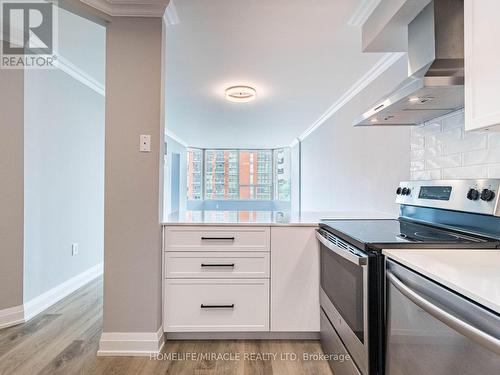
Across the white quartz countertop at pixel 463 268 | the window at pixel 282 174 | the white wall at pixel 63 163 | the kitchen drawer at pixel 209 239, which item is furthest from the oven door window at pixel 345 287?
the window at pixel 282 174

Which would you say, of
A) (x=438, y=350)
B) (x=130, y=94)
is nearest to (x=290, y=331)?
(x=438, y=350)

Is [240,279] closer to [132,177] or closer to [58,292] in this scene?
[132,177]

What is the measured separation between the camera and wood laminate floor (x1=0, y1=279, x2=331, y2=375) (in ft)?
5.82

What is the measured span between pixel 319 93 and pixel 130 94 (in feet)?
8.04

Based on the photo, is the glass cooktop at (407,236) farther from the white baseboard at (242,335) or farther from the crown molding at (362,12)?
the crown molding at (362,12)

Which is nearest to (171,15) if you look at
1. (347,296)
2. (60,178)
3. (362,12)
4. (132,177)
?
(132,177)

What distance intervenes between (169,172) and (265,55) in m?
5.08

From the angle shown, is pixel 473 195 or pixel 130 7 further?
pixel 130 7

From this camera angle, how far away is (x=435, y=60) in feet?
4.53

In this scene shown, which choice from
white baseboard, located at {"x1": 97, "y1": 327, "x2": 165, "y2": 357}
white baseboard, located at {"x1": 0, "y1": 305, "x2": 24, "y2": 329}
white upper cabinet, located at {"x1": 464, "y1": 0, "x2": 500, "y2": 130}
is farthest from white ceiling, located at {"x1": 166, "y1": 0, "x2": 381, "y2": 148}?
white baseboard, located at {"x1": 0, "y1": 305, "x2": 24, "y2": 329}

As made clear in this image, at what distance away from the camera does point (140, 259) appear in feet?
6.46

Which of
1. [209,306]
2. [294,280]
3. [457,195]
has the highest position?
[457,195]

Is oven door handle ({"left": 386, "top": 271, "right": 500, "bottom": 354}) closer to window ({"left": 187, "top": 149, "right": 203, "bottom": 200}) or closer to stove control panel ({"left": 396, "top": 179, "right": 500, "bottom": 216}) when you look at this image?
stove control panel ({"left": 396, "top": 179, "right": 500, "bottom": 216})

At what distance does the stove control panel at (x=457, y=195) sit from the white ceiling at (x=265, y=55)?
1.20 meters
